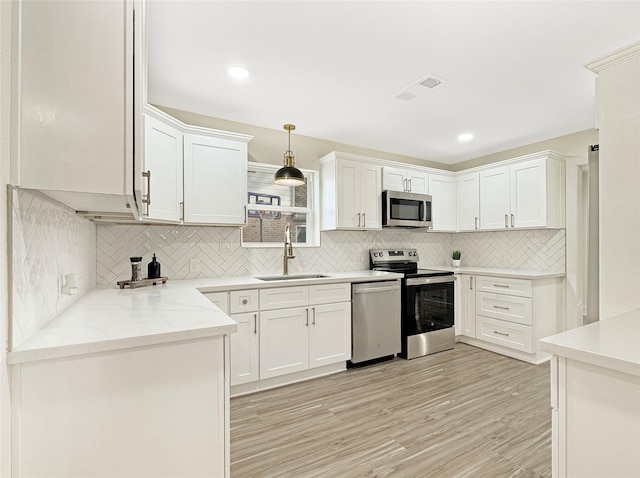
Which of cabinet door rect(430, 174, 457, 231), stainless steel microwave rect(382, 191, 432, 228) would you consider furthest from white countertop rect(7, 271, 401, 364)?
cabinet door rect(430, 174, 457, 231)

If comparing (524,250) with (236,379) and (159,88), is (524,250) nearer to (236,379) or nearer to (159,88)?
(236,379)

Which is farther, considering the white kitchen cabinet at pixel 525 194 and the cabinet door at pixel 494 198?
the cabinet door at pixel 494 198

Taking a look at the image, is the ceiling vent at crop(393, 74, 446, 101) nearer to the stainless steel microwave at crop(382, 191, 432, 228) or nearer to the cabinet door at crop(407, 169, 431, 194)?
the stainless steel microwave at crop(382, 191, 432, 228)

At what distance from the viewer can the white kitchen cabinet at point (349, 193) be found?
142 inches

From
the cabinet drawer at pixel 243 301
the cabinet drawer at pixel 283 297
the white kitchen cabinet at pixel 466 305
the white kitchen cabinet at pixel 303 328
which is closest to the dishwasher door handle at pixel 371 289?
the white kitchen cabinet at pixel 303 328

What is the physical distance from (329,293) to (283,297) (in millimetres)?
482

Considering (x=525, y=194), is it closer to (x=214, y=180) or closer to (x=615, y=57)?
(x=615, y=57)

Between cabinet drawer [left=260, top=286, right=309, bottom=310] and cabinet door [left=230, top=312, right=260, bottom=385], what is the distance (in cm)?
14

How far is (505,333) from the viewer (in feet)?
12.0

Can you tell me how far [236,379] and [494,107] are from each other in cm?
334

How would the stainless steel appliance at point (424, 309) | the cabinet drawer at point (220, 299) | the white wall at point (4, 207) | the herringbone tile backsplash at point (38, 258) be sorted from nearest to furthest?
the white wall at point (4, 207)
the herringbone tile backsplash at point (38, 258)
the cabinet drawer at point (220, 299)
the stainless steel appliance at point (424, 309)

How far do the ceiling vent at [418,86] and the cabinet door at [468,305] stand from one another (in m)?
2.43

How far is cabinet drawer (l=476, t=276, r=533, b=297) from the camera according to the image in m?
3.51

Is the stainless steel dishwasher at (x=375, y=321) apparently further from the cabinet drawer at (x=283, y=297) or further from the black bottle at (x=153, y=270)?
the black bottle at (x=153, y=270)
